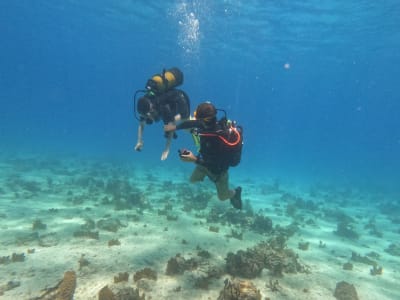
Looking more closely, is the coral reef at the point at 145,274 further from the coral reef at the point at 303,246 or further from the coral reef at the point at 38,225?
the coral reef at the point at 303,246

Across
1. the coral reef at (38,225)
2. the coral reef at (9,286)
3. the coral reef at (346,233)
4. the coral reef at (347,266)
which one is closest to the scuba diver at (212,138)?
the coral reef at (9,286)

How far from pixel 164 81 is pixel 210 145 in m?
2.63

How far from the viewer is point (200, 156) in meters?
7.58

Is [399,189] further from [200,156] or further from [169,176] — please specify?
[200,156]

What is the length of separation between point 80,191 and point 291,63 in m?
49.5

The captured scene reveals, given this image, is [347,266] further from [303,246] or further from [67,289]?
[67,289]

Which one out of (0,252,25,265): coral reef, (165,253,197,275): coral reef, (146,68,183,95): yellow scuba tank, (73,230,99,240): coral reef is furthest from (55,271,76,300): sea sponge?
(146,68,183,95): yellow scuba tank

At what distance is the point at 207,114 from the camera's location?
6.93 meters

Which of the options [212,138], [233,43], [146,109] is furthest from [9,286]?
[233,43]

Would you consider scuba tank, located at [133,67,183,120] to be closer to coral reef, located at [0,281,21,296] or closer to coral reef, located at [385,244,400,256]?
coral reef, located at [0,281,21,296]

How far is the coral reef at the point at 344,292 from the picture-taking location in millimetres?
8375

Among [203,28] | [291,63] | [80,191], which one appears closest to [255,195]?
[80,191]

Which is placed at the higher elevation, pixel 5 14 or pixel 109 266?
pixel 5 14

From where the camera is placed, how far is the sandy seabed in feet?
26.3
